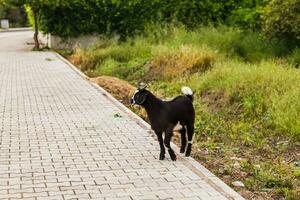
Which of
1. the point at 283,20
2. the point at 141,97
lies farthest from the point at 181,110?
the point at 283,20

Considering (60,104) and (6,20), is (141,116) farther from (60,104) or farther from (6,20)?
(6,20)

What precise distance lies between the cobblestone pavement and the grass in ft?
2.32

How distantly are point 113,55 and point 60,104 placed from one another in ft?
28.7

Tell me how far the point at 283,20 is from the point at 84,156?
10551mm

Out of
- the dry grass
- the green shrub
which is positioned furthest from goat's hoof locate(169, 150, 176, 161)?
the green shrub

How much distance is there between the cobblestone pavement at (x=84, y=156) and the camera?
6.02m

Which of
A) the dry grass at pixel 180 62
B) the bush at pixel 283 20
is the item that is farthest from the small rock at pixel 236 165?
the bush at pixel 283 20

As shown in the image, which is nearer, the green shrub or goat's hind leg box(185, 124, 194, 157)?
goat's hind leg box(185, 124, 194, 157)

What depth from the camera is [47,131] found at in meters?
9.17

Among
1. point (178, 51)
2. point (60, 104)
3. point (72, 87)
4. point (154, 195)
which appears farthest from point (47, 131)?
point (178, 51)

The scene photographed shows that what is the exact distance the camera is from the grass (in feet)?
23.4

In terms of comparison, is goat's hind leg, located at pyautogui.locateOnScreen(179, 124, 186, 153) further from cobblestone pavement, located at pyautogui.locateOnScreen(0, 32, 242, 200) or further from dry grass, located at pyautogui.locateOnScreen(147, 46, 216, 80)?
dry grass, located at pyautogui.locateOnScreen(147, 46, 216, 80)

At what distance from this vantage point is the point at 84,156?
7.54m

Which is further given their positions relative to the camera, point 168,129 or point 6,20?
point 6,20
